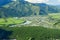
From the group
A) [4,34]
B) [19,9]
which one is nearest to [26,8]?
[19,9]

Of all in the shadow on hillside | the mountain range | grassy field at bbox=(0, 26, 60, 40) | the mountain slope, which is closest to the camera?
the shadow on hillside

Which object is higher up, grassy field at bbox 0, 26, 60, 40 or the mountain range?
grassy field at bbox 0, 26, 60, 40

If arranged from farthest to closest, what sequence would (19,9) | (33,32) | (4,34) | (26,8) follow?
1. (26,8)
2. (19,9)
3. (33,32)
4. (4,34)

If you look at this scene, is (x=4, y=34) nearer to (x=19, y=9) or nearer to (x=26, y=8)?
(x=19, y=9)

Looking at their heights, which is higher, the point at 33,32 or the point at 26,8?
the point at 33,32

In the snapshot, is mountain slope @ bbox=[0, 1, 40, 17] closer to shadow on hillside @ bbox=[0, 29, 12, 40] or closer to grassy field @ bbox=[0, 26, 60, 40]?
grassy field @ bbox=[0, 26, 60, 40]

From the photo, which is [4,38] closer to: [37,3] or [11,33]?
[11,33]

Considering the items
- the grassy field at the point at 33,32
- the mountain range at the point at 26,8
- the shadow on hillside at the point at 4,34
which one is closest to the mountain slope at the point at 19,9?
the mountain range at the point at 26,8

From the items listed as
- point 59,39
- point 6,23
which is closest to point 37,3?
point 6,23

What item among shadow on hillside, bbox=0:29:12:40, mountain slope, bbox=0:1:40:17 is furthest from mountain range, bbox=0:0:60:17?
shadow on hillside, bbox=0:29:12:40

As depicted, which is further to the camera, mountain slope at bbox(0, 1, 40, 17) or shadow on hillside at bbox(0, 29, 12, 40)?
mountain slope at bbox(0, 1, 40, 17)

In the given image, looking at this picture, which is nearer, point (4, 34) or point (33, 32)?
point (4, 34)

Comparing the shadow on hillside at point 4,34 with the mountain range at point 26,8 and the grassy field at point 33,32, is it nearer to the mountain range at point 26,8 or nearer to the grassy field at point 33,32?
the grassy field at point 33,32
